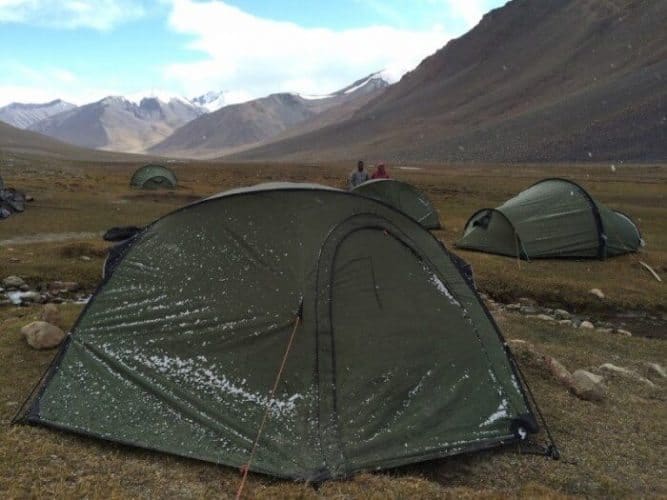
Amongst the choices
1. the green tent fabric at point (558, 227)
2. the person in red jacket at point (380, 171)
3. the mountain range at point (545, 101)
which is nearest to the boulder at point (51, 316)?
the green tent fabric at point (558, 227)

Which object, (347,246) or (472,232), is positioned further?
(472,232)

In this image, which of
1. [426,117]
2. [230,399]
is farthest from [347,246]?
[426,117]

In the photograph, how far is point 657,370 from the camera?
9141 mm

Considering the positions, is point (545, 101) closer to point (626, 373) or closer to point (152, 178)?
point (152, 178)

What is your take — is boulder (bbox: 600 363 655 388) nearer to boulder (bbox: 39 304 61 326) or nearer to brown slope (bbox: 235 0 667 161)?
boulder (bbox: 39 304 61 326)

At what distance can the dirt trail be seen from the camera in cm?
1701

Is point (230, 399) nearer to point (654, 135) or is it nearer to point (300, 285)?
point (300, 285)

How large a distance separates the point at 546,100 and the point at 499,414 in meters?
150

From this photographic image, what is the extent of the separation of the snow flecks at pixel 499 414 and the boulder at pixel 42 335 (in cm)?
642

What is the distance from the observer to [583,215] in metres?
16.3

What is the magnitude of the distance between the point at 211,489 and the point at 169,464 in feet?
2.16

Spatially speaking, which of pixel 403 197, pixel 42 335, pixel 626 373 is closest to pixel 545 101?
pixel 403 197

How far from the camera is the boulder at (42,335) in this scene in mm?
8367

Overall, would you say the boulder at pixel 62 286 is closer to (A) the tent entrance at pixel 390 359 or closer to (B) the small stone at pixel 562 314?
(A) the tent entrance at pixel 390 359
